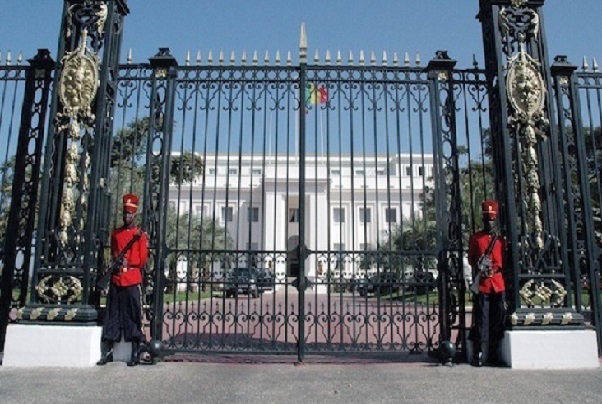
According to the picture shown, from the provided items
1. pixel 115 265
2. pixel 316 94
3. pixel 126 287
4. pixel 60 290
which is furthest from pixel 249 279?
pixel 316 94

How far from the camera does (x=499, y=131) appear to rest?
22.4 feet

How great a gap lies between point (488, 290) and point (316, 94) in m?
3.66

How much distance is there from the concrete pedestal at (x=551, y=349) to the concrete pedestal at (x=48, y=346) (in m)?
5.26

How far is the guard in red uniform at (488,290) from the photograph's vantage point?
627cm

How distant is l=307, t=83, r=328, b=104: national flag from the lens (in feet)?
24.6

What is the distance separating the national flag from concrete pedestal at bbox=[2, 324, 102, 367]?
4.44 metres

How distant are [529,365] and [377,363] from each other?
188 centimetres

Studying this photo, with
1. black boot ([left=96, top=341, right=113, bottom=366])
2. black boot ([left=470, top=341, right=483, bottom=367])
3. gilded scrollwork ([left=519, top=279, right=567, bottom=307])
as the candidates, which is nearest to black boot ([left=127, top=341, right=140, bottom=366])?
black boot ([left=96, top=341, right=113, bottom=366])

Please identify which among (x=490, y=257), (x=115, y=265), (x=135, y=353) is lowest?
(x=135, y=353)

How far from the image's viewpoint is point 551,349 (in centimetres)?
611

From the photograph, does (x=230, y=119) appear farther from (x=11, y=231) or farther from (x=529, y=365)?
(x=529, y=365)

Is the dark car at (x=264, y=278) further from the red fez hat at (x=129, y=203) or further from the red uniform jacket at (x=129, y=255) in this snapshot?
the red fez hat at (x=129, y=203)

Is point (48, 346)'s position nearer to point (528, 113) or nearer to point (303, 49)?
point (303, 49)

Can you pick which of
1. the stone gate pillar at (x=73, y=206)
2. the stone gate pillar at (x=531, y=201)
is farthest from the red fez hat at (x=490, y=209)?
the stone gate pillar at (x=73, y=206)
